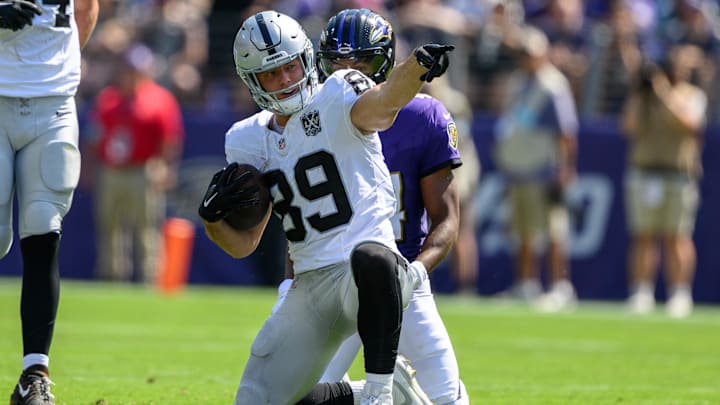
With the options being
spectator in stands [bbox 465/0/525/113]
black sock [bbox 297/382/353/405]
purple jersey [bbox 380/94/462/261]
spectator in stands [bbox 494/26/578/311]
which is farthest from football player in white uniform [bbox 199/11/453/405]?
spectator in stands [bbox 465/0/525/113]

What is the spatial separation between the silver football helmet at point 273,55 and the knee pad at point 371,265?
2.13 ft

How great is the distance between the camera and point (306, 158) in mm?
4930

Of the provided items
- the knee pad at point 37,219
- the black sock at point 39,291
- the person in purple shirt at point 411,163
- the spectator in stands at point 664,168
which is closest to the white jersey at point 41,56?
the knee pad at point 37,219

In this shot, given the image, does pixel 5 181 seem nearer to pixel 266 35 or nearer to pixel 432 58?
pixel 266 35

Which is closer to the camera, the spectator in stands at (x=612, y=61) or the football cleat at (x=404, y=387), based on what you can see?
the football cleat at (x=404, y=387)

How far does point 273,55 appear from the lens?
16.2ft

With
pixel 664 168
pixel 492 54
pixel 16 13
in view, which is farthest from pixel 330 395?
pixel 492 54

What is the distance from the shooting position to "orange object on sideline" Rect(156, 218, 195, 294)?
12.9 meters

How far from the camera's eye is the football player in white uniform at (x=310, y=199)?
15.9ft

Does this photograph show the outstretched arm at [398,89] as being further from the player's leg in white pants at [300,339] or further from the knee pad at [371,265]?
the player's leg in white pants at [300,339]

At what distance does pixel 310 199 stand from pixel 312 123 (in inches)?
11.4

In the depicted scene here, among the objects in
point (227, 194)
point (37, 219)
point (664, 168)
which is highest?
→ point (227, 194)

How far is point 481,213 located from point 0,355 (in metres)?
6.96

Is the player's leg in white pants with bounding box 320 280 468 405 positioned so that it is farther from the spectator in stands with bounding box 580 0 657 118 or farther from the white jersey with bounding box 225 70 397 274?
the spectator in stands with bounding box 580 0 657 118
